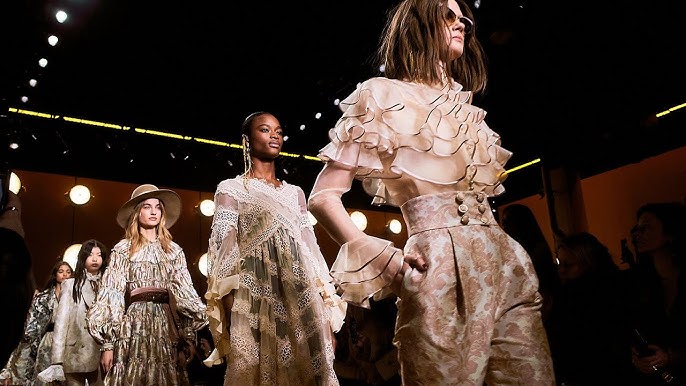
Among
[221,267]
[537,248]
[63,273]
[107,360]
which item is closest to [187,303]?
[107,360]

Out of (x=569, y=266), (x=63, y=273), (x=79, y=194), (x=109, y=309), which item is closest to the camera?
(x=569, y=266)

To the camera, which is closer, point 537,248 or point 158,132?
point 537,248

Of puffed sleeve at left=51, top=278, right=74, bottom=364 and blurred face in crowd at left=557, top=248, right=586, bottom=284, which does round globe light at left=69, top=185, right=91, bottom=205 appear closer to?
puffed sleeve at left=51, top=278, right=74, bottom=364

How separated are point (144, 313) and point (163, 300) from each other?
16 cm

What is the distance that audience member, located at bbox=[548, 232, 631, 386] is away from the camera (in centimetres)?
331

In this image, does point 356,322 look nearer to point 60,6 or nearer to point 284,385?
point 284,385

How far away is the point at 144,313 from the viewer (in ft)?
15.1

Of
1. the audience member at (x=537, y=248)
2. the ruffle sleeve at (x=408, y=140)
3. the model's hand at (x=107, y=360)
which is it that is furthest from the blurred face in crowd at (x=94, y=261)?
the ruffle sleeve at (x=408, y=140)

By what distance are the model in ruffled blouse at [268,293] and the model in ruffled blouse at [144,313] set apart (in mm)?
1444

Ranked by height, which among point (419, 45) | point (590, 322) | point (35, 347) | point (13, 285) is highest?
point (419, 45)

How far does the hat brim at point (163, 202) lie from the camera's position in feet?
17.6

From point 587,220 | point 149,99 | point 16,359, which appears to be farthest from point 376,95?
point 587,220

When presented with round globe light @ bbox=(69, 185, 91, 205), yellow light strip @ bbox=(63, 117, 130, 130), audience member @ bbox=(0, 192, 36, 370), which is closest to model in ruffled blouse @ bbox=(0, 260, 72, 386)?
yellow light strip @ bbox=(63, 117, 130, 130)

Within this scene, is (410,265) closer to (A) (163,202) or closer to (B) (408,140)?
(B) (408,140)
